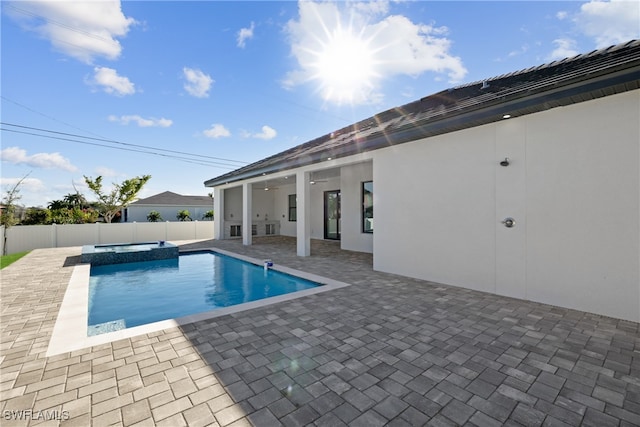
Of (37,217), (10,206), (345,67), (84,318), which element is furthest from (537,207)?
(37,217)

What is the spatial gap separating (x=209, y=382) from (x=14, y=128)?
22.2m

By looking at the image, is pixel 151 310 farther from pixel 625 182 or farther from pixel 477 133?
pixel 625 182

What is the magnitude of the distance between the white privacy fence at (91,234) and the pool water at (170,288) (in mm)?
5848

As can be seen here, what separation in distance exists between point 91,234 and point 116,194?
1166cm

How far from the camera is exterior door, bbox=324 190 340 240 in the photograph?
13469 millimetres

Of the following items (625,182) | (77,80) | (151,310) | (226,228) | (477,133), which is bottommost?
(151,310)

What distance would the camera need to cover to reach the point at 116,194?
76.6ft

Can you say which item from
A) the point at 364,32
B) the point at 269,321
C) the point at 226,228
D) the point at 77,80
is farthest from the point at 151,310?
the point at 77,80

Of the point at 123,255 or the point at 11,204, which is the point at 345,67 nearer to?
the point at 123,255

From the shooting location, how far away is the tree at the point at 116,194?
74.1 feet

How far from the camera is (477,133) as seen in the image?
5469mm

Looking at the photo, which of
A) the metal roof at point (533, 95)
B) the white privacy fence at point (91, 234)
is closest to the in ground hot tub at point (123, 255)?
the white privacy fence at point (91, 234)

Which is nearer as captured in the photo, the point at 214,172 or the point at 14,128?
the point at 14,128

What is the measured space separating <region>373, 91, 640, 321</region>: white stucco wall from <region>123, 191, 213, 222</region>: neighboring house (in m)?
31.5
